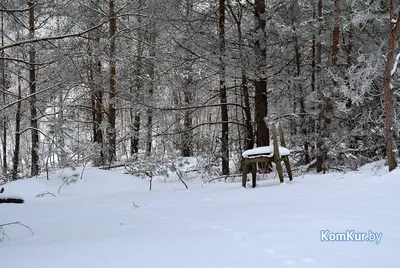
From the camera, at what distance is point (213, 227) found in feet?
10.9

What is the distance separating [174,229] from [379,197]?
249 cm

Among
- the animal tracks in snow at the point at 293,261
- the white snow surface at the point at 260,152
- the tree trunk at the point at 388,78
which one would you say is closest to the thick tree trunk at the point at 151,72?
the white snow surface at the point at 260,152

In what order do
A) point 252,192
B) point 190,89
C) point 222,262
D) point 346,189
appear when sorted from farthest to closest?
point 190,89
point 252,192
point 346,189
point 222,262

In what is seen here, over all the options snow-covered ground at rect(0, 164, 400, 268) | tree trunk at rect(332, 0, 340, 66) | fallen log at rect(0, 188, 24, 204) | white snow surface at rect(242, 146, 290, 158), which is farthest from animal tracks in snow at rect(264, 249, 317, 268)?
tree trunk at rect(332, 0, 340, 66)

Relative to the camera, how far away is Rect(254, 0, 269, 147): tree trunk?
8.77 meters

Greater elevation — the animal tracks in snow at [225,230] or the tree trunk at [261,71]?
the tree trunk at [261,71]

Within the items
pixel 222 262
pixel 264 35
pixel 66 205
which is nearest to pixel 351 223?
pixel 222 262

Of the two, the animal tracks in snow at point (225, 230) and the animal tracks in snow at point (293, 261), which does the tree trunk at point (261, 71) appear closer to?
the animal tracks in snow at point (225, 230)

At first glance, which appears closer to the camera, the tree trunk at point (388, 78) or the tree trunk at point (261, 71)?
the tree trunk at point (388, 78)

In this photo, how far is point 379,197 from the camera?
4.21m

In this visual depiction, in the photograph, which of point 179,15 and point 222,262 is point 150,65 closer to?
point 179,15

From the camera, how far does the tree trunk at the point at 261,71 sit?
877 centimetres

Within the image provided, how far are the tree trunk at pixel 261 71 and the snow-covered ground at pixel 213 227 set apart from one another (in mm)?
3479

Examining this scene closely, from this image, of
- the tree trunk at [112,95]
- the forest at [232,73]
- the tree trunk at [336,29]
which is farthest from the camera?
the tree trunk at [112,95]
